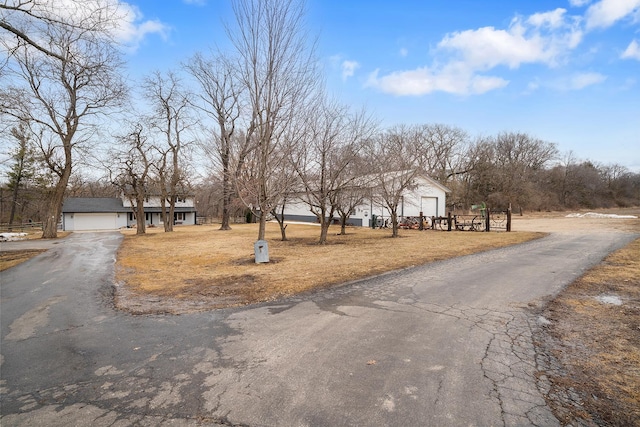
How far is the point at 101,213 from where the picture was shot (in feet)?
131

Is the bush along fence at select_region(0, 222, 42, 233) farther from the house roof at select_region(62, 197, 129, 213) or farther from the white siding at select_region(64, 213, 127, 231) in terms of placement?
the house roof at select_region(62, 197, 129, 213)

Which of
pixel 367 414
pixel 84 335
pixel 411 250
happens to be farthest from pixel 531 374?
pixel 411 250

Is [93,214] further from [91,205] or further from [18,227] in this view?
[18,227]

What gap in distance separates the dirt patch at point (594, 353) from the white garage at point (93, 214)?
4583 centimetres

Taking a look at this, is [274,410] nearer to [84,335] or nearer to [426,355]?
[426,355]

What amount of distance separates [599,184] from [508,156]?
1814 centimetres

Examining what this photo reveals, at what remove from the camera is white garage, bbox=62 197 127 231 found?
3834cm

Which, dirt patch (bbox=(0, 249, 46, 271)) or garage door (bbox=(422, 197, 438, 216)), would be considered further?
garage door (bbox=(422, 197, 438, 216))

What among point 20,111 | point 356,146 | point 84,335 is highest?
point 20,111

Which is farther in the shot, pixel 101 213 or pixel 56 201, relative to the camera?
pixel 101 213

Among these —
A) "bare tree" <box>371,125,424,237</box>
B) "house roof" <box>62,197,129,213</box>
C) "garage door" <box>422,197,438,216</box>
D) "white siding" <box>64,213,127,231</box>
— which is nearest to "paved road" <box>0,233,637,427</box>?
"bare tree" <box>371,125,424,237</box>

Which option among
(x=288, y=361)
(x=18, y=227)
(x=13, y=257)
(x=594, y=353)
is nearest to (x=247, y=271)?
(x=288, y=361)

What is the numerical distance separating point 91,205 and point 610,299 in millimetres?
47348

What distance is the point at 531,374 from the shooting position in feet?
11.0
